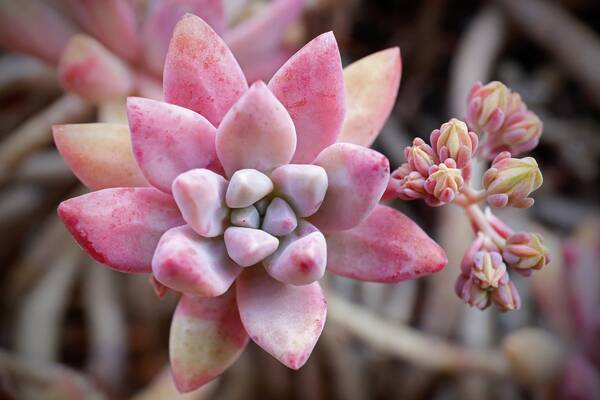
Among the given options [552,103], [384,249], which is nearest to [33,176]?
[384,249]

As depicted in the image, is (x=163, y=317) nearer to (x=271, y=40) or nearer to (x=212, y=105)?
(x=271, y=40)

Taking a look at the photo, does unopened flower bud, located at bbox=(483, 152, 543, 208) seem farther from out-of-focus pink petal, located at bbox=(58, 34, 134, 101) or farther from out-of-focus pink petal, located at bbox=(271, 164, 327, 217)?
out-of-focus pink petal, located at bbox=(58, 34, 134, 101)

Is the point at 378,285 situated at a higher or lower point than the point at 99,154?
lower

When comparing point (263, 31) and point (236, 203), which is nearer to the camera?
point (236, 203)

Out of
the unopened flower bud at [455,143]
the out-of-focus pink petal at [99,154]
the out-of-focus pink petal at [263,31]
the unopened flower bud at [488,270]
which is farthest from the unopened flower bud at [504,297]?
the out-of-focus pink petal at [263,31]

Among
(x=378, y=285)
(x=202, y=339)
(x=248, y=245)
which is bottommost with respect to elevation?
(x=378, y=285)

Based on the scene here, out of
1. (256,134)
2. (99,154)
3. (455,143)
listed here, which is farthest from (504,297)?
(99,154)

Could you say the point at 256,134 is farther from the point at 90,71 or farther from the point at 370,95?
the point at 90,71
